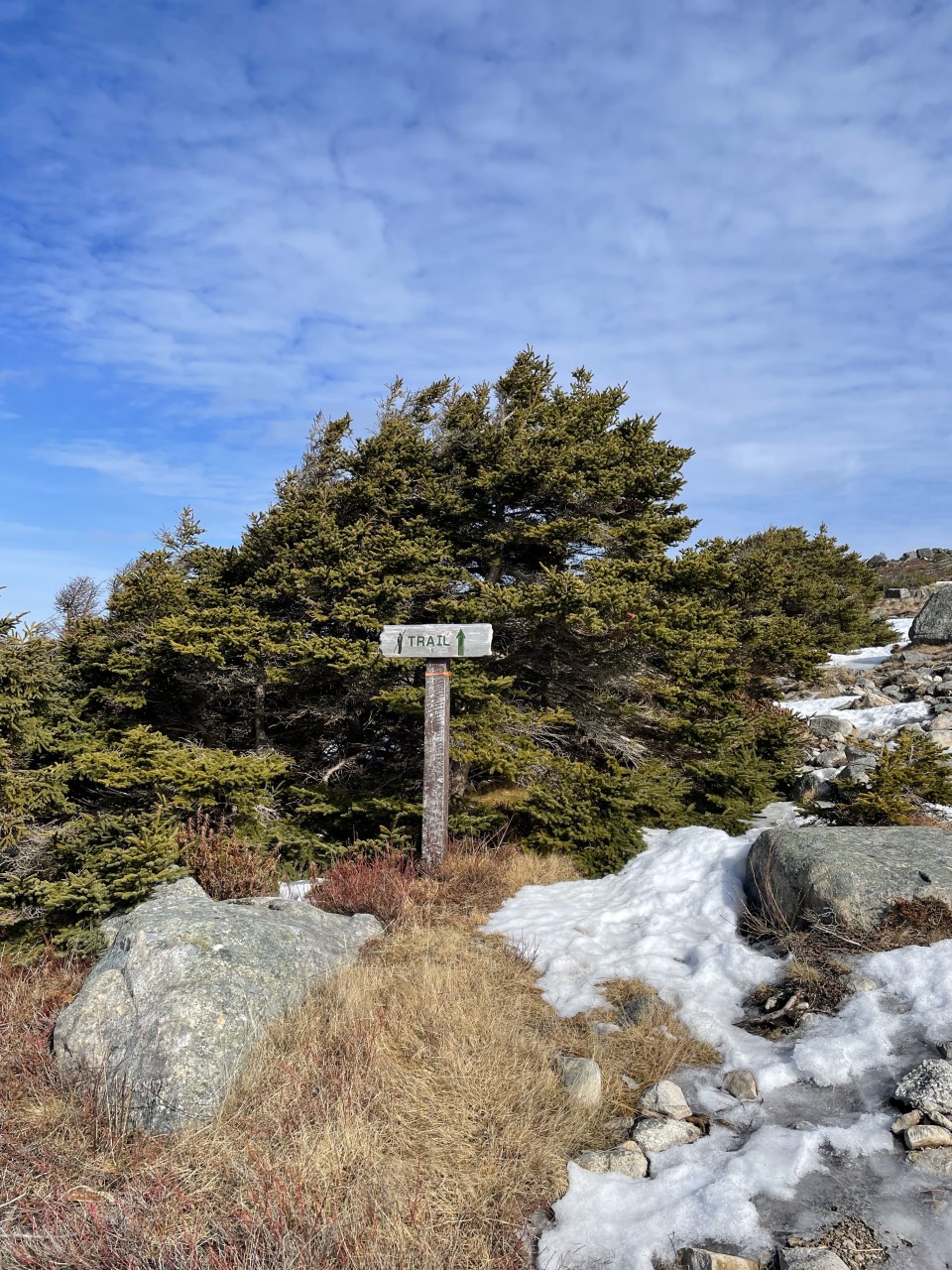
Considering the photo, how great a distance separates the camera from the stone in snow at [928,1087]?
345cm

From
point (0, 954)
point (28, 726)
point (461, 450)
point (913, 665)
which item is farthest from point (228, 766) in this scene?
point (913, 665)

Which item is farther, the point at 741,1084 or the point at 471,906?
the point at 471,906

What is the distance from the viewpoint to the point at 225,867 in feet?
23.7

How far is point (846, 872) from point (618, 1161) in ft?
10.5

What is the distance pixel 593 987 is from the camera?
5.45 metres

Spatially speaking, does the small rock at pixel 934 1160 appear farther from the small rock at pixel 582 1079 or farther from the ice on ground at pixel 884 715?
the ice on ground at pixel 884 715

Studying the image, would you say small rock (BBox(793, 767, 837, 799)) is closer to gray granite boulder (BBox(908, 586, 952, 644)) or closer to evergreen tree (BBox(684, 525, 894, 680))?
evergreen tree (BBox(684, 525, 894, 680))

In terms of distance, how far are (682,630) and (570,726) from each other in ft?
8.79

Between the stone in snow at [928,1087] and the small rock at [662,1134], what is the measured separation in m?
1.10

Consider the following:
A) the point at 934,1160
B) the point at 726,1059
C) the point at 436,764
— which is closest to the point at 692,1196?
the point at 934,1160

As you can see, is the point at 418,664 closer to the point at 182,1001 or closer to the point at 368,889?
the point at 368,889

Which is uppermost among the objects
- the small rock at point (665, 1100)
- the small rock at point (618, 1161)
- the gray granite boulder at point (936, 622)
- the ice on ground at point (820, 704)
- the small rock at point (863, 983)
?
the gray granite boulder at point (936, 622)

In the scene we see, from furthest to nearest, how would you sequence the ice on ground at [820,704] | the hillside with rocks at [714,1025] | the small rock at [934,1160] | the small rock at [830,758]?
the ice on ground at [820,704]
the small rock at [830,758]
the small rock at [934,1160]
the hillside with rocks at [714,1025]

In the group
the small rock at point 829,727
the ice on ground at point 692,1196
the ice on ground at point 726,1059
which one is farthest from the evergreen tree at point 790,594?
the ice on ground at point 692,1196
